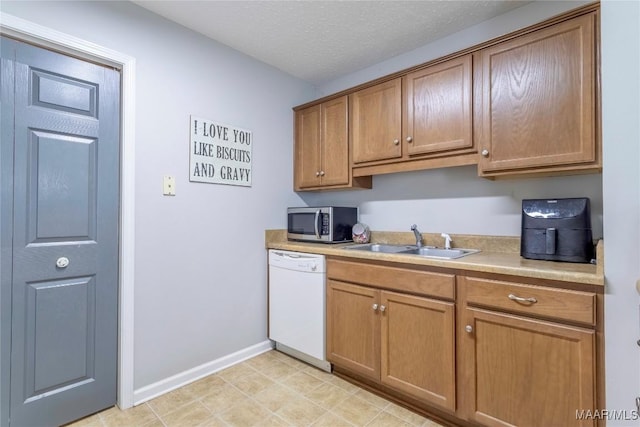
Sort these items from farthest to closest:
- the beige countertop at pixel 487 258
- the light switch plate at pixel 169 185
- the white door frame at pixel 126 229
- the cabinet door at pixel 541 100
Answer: the light switch plate at pixel 169 185 → the white door frame at pixel 126 229 → the cabinet door at pixel 541 100 → the beige countertop at pixel 487 258

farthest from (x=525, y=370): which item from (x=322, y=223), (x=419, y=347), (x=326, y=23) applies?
(x=326, y=23)

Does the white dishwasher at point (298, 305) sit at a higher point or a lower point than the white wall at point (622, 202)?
lower

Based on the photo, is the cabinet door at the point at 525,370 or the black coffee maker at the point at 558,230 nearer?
the cabinet door at the point at 525,370

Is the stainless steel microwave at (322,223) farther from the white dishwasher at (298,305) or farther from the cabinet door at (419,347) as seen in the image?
the cabinet door at (419,347)

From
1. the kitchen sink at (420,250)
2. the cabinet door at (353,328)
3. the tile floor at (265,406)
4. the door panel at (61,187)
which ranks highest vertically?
the door panel at (61,187)

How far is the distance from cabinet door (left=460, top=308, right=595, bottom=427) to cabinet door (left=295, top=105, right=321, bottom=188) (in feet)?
5.33

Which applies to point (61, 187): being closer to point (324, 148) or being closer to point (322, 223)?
point (322, 223)

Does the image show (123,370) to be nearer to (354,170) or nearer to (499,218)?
(354,170)

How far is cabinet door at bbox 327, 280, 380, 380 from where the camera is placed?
1.83m

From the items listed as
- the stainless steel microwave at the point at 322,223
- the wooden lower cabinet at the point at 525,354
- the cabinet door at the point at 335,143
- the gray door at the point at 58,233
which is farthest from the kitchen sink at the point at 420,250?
the gray door at the point at 58,233

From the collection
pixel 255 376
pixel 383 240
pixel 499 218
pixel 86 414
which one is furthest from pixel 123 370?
pixel 499 218

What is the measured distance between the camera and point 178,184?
1.97 metres

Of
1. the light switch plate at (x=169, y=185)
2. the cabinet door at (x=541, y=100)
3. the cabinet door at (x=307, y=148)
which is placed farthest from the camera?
the cabinet door at (x=307, y=148)

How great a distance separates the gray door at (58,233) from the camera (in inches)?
57.1
